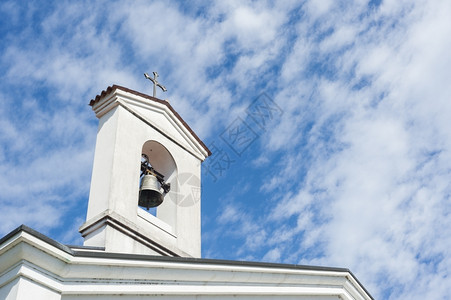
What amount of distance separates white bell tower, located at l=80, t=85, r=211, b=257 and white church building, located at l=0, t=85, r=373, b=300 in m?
0.02

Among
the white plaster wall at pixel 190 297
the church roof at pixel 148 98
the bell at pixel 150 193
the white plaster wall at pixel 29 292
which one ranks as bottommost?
the white plaster wall at pixel 29 292

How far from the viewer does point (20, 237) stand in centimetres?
404

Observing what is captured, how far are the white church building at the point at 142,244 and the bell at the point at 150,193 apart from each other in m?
0.01

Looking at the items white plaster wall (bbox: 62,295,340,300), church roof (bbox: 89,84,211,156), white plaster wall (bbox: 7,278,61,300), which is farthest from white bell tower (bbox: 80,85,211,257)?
white plaster wall (bbox: 7,278,61,300)

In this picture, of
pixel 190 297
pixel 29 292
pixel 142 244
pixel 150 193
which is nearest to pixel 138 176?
pixel 150 193

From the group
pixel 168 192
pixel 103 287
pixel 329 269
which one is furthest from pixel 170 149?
pixel 103 287

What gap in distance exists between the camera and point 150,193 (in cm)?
821

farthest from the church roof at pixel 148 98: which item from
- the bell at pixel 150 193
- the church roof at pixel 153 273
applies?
the church roof at pixel 153 273

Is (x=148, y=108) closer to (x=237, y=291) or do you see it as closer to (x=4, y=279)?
(x=237, y=291)

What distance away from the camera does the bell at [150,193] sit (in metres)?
8.16

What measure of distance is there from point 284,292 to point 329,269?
590mm

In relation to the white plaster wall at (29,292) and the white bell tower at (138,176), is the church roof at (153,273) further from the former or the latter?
the white bell tower at (138,176)

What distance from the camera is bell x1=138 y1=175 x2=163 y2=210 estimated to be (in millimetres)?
8156

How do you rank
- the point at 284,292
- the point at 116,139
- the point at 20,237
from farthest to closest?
the point at 116,139 → the point at 284,292 → the point at 20,237
